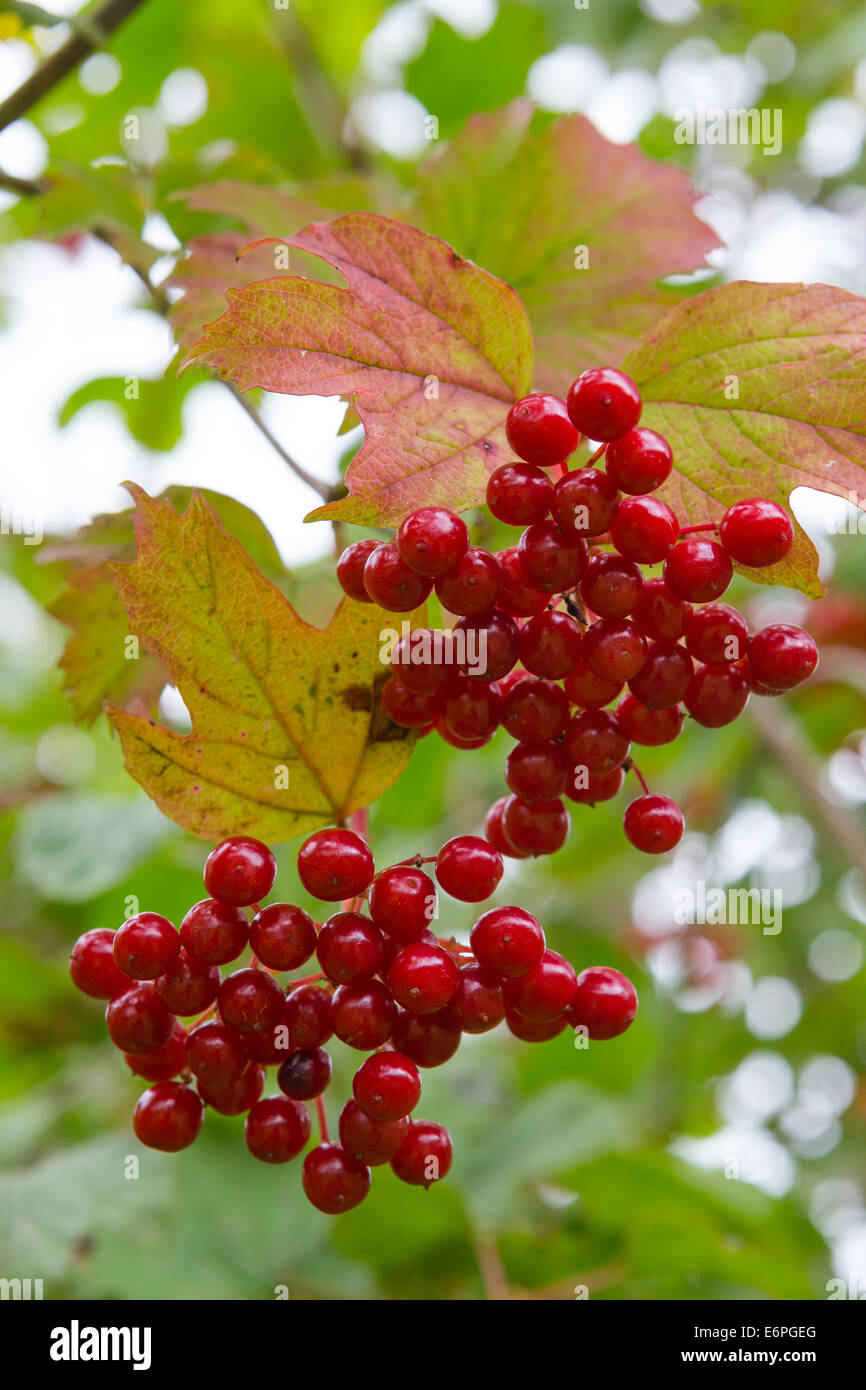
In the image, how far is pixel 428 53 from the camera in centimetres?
200

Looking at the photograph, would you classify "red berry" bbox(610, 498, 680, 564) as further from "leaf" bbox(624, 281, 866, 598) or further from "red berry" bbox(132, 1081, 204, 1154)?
"red berry" bbox(132, 1081, 204, 1154)

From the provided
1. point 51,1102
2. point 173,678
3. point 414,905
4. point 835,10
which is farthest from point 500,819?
point 835,10

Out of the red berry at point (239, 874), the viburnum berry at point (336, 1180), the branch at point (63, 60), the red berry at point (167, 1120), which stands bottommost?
the viburnum berry at point (336, 1180)

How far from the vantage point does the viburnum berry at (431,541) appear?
67cm

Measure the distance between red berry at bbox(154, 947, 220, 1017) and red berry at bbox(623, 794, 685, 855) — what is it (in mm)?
312

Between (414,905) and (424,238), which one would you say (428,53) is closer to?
(424,238)

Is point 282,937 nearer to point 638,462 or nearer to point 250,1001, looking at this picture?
point 250,1001

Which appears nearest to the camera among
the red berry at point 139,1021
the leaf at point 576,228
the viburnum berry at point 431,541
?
the viburnum berry at point 431,541

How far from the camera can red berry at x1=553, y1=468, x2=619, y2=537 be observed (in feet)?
2.26

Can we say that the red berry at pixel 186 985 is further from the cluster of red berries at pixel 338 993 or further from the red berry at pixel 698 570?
the red berry at pixel 698 570

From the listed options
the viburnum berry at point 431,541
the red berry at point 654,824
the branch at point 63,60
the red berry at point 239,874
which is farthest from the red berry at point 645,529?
the branch at point 63,60

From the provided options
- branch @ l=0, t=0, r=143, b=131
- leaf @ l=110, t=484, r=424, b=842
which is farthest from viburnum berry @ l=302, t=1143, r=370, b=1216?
branch @ l=0, t=0, r=143, b=131

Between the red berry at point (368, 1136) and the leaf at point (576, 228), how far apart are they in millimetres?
670
